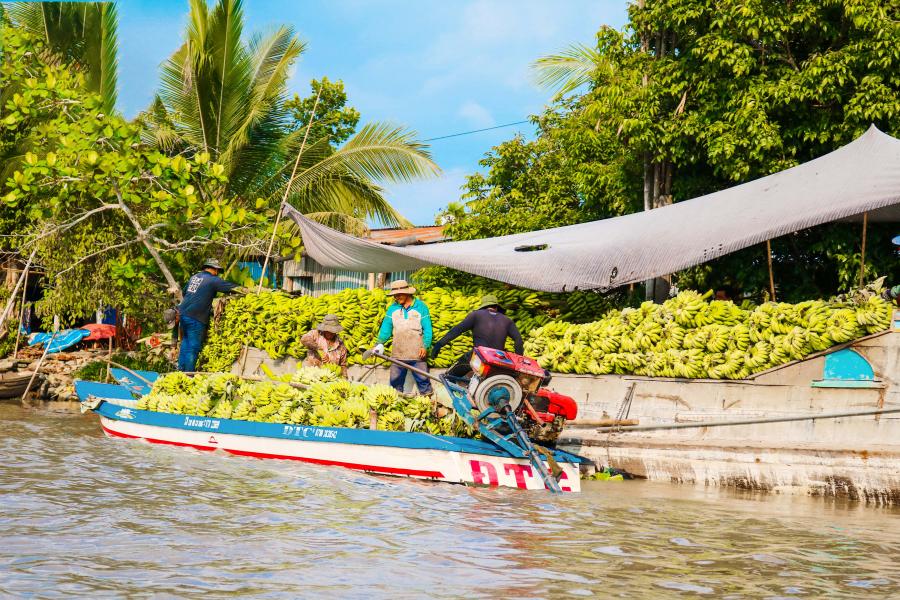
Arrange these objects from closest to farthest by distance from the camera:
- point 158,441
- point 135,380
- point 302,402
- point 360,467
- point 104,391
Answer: point 360,467 < point 302,402 < point 158,441 < point 104,391 < point 135,380

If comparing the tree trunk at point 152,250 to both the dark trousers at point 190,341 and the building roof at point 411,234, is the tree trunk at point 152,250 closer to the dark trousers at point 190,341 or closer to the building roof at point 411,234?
the dark trousers at point 190,341

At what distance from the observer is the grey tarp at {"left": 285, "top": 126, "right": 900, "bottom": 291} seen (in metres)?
11.0

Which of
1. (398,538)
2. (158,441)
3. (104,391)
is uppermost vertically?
(104,391)

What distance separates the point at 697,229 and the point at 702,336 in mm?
1695

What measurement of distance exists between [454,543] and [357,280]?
54.8 ft

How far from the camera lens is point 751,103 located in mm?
13711

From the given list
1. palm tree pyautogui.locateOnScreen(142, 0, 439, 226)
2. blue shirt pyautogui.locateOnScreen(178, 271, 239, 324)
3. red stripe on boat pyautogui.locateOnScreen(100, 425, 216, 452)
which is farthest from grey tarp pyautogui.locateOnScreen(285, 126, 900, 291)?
palm tree pyautogui.locateOnScreen(142, 0, 439, 226)

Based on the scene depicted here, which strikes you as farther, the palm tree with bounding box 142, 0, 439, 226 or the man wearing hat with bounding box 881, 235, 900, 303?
the palm tree with bounding box 142, 0, 439, 226

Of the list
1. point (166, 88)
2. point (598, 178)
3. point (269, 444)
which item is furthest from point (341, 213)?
point (269, 444)

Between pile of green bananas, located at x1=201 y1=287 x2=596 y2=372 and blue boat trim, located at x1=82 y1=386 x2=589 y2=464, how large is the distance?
385 cm

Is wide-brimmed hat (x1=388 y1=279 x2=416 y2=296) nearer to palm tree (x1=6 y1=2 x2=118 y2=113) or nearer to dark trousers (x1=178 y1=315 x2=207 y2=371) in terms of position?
dark trousers (x1=178 y1=315 x2=207 y2=371)

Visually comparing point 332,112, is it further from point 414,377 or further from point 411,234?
point 414,377

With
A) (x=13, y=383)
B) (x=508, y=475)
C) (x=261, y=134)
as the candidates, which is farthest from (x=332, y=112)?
(x=508, y=475)

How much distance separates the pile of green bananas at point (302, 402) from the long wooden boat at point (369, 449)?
0.35 metres
